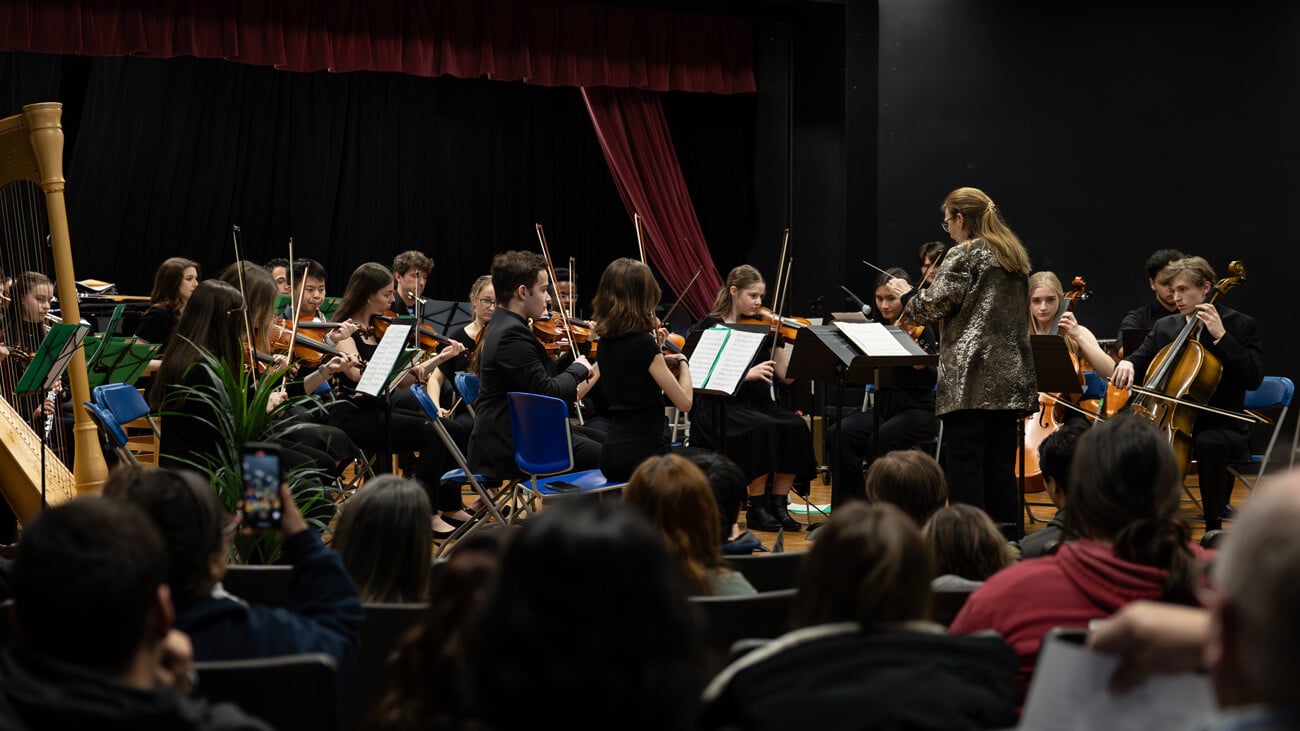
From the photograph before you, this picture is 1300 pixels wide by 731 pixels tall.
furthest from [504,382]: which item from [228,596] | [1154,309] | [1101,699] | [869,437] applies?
[1101,699]

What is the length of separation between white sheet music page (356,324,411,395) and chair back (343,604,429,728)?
229cm

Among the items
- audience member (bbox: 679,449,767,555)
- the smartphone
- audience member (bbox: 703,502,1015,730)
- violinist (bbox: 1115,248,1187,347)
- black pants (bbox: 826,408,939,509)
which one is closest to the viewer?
audience member (bbox: 703,502,1015,730)

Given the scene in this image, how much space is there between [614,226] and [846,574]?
342 inches

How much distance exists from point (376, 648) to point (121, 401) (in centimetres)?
243

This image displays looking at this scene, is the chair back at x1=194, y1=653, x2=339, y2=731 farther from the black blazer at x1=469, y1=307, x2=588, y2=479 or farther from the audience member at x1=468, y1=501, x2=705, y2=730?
the black blazer at x1=469, y1=307, x2=588, y2=479

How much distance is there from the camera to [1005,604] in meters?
1.74

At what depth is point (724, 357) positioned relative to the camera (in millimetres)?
4570

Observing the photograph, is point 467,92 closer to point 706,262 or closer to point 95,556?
point 706,262

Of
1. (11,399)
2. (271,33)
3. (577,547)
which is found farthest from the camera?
(271,33)

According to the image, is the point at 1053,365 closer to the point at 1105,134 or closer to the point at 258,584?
the point at 258,584

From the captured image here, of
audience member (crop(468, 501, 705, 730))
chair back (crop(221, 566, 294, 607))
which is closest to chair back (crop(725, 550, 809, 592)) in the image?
chair back (crop(221, 566, 294, 607))

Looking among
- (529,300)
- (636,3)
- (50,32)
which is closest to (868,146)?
(636,3)

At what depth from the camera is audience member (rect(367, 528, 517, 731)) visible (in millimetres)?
1335

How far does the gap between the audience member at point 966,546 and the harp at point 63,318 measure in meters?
3.05
